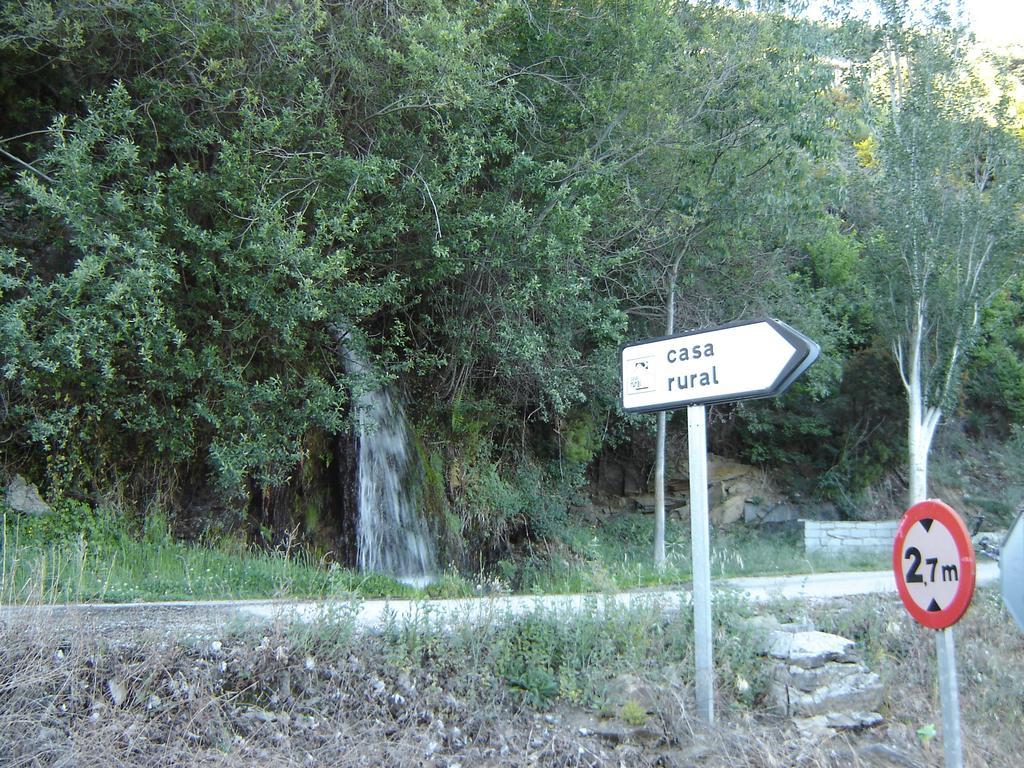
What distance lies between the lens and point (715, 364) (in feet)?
17.3

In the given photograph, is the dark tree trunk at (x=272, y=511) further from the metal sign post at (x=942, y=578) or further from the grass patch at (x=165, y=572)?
the metal sign post at (x=942, y=578)

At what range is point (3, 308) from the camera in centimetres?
854

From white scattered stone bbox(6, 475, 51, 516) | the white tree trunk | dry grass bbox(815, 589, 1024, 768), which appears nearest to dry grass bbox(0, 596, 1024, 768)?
dry grass bbox(815, 589, 1024, 768)

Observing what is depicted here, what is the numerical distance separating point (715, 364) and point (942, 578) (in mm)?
1740

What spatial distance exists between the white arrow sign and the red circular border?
0.93 m

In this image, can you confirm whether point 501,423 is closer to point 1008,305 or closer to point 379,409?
point 379,409

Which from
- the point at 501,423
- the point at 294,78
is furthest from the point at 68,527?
the point at 501,423

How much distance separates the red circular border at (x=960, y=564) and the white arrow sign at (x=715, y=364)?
0.93 m

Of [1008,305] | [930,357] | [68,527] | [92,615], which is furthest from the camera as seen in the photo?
[1008,305]

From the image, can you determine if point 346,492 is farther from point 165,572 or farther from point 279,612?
point 279,612

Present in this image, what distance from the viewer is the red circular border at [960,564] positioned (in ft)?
13.0

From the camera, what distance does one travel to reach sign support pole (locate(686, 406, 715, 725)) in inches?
201

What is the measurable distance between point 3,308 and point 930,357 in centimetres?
2104

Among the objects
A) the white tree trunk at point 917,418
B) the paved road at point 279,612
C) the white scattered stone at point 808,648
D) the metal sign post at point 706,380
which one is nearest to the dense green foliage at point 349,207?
the paved road at point 279,612
